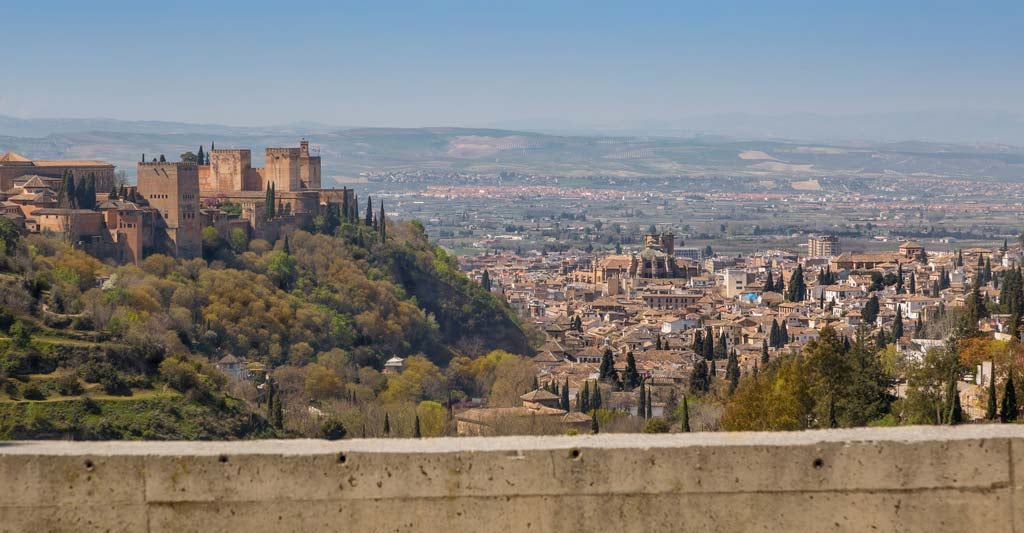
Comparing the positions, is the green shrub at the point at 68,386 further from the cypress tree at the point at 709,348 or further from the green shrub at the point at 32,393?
the cypress tree at the point at 709,348

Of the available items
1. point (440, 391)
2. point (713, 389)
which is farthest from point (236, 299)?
point (713, 389)

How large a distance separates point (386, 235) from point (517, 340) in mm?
8313

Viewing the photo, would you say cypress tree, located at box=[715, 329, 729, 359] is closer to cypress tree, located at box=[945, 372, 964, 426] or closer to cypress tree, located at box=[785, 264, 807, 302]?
cypress tree, located at box=[785, 264, 807, 302]

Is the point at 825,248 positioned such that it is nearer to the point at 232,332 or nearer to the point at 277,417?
the point at 232,332

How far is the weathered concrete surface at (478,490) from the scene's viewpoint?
18.4 ft

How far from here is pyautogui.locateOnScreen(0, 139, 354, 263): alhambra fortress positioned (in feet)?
169

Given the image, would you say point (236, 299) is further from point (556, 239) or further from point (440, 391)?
point (556, 239)

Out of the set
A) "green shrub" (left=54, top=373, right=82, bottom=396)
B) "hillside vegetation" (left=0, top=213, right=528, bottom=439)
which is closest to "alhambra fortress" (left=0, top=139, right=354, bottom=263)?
"hillside vegetation" (left=0, top=213, right=528, bottom=439)

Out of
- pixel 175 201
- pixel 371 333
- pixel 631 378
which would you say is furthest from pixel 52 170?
pixel 631 378

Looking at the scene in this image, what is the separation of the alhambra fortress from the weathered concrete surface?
43.8 metres

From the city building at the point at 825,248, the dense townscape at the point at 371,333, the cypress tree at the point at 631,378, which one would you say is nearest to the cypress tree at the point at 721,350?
the dense townscape at the point at 371,333

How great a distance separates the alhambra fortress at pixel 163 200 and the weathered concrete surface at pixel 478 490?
144 ft

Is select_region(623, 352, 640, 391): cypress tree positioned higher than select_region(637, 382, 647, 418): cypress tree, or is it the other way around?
select_region(637, 382, 647, 418): cypress tree

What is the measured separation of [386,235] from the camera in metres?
69.1
